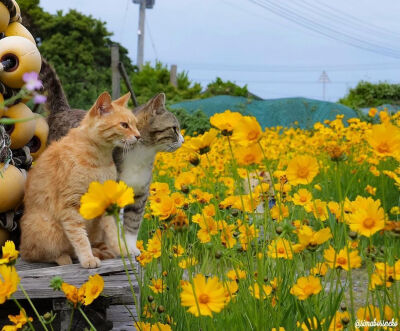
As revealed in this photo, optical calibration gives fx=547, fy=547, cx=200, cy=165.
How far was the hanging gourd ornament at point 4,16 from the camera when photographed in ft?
9.12

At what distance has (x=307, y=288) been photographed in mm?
1490

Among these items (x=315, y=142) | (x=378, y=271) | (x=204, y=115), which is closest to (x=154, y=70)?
(x=204, y=115)

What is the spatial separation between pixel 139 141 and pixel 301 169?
1587mm

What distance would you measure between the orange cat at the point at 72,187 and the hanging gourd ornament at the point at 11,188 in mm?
80

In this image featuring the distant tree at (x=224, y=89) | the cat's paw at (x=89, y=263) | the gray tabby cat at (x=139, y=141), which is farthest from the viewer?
the distant tree at (x=224, y=89)

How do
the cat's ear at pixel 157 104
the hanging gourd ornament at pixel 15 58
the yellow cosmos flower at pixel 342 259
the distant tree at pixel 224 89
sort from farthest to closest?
the distant tree at pixel 224 89, the cat's ear at pixel 157 104, the hanging gourd ornament at pixel 15 58, the yellow cosmos flower at pixel 342 259

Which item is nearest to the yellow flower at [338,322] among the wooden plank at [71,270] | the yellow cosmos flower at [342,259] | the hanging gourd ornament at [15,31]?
the yellow cosmos flower at [342,259]

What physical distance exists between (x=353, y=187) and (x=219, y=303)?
3948 mm

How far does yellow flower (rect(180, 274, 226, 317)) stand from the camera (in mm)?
1324

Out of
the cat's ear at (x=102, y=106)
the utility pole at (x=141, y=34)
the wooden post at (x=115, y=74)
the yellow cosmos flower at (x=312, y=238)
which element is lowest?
the yellow cosmos flower at (x=312, y=238)

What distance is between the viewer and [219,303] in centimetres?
134

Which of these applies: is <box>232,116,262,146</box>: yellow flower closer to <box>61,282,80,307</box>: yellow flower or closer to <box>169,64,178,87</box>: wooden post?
<box>61,282,80,307</box>: yellow flower

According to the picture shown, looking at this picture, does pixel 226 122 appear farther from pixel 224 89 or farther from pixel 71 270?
pixel 224 89

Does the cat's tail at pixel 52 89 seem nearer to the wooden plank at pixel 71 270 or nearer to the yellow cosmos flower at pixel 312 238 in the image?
the wooden plank at pixel 71 270
